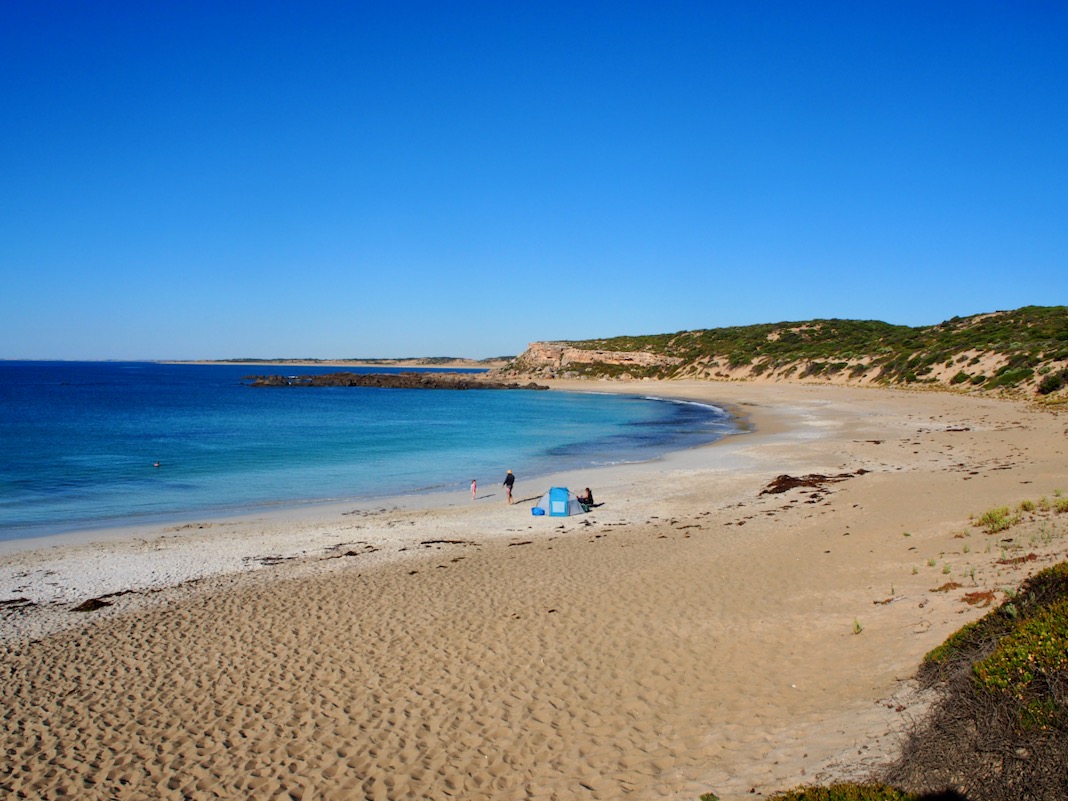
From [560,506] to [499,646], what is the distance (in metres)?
9.62

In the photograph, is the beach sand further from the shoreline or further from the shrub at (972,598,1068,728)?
the shrub at (972,598,1068,728)

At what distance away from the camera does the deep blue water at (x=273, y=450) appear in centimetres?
2278

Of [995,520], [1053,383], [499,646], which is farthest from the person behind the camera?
[1053,383]

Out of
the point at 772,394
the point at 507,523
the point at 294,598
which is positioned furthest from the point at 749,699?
the point at 772,394

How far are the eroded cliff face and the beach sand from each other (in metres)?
88.2

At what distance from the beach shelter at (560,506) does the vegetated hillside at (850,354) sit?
38.2 meters

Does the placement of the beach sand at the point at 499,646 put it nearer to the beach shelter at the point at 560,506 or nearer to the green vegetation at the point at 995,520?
the green vegetation at the point at 995,520

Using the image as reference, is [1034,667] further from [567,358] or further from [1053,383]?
[567,358]

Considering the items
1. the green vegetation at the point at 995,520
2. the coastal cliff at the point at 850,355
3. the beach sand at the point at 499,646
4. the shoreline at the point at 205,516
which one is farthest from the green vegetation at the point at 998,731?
the coastal cliff at the point at 850,355

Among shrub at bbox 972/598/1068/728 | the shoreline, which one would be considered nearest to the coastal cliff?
the shoreline

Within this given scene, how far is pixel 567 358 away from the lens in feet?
403

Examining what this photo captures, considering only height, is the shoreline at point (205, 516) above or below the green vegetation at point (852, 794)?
below

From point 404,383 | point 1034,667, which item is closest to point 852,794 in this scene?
point 1034,667

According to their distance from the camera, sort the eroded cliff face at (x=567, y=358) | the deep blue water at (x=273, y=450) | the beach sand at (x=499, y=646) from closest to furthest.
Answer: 1. the beach sand at (x=499, y=646)
2. the deep blue water at (x=273, y=450)
3. the eroded cliff face at (x=567, y=358)
